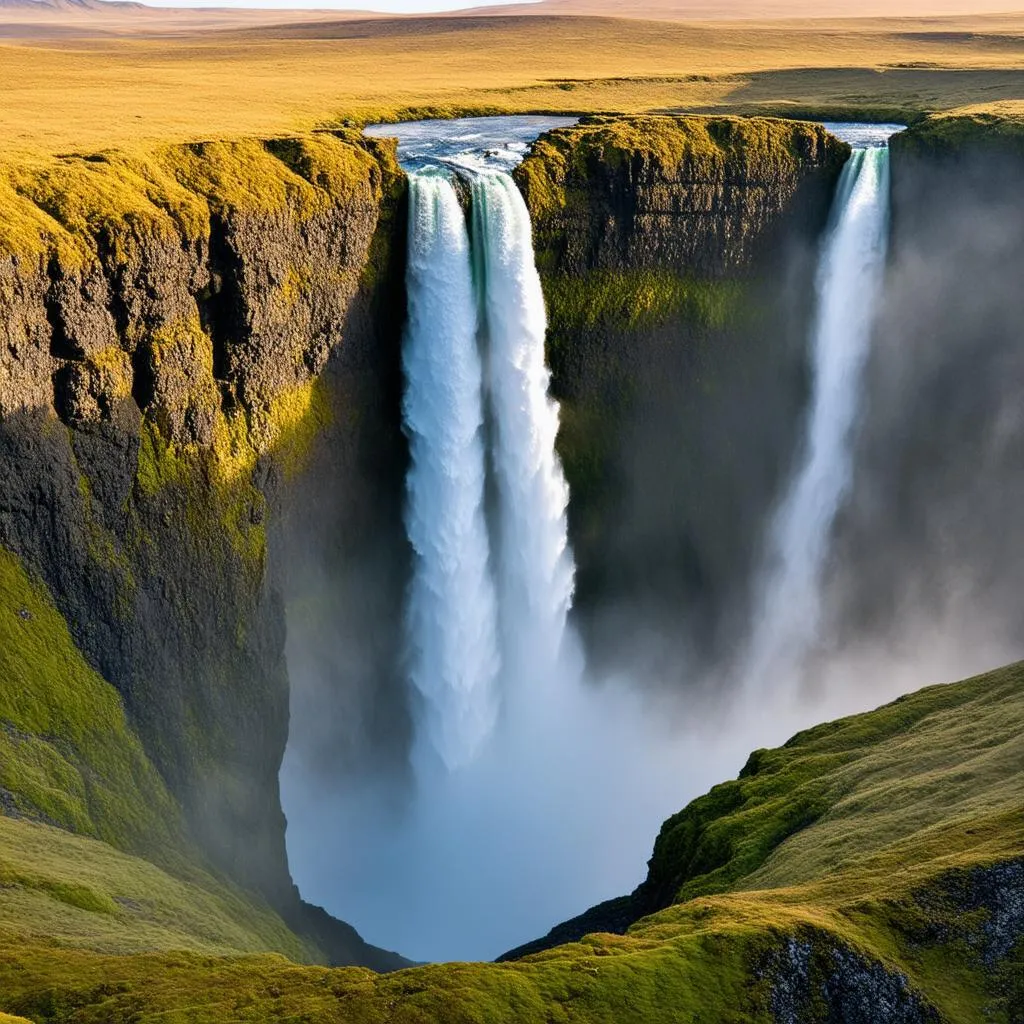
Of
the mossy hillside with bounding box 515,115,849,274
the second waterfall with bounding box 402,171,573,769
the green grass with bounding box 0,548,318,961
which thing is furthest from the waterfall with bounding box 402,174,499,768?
the green grass with bounding box 0,548,318,961

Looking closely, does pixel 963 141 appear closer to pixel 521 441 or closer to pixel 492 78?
pixel 521 441

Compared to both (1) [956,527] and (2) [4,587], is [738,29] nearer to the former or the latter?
(1) [956,527]

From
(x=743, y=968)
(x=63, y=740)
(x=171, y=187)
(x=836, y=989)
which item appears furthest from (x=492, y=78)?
(x=836, y=989)

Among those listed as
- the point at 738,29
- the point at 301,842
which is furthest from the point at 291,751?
the point at 738,29

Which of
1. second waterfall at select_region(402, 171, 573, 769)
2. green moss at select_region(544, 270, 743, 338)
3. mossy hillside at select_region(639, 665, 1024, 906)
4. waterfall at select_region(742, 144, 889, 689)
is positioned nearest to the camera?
mossy hillside at select_region(639, 665, 1024, 906)

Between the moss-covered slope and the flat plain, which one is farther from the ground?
the flat plain

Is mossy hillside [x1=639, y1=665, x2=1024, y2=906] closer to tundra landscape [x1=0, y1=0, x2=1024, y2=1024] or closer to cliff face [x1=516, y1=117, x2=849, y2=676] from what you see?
tundra landscape [x1=0, y1=0, x2=1024, y2=1024]

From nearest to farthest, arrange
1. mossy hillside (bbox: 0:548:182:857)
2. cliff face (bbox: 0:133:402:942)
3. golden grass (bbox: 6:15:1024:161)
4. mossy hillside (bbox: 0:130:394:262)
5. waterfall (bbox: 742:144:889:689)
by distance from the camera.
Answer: mossy hillside (bbox: 0:548:182:857), cliff face (bbox: 0:133:402:942), mossy hillside (bbox: 0:130:394:262), waterfall (bbox: 742:144:889:689), golden grass (bbox: 6:15:1024:161)

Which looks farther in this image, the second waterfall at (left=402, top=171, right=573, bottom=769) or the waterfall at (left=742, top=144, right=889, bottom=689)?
the waterfall at (left=742, top=144, right=889, bottom=689)
